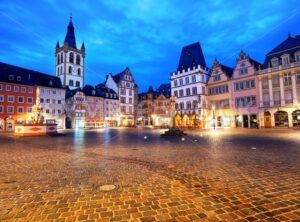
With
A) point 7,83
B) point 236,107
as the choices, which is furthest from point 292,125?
point 7,83

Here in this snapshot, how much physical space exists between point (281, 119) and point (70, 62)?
7014 cm

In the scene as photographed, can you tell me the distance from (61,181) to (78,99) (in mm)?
56403

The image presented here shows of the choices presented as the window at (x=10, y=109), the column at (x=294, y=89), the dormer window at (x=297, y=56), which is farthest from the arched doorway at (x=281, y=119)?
the window at (x=10, y=109)

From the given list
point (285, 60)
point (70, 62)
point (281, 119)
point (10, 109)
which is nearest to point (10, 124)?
point (10, 109)

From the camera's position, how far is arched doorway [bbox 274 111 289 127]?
34.2 meters

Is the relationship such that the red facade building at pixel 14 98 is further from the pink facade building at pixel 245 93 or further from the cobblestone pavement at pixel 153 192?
the pink facade building at pixel 245 93

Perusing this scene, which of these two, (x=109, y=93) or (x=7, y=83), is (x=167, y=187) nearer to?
(x=7, y=83)

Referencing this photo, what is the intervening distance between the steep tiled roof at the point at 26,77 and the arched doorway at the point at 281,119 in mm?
56198

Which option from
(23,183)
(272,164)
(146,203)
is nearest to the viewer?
(146,203)

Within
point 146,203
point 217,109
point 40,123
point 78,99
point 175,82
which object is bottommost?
point 146,203

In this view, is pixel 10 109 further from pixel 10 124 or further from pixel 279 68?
pixel 279 68

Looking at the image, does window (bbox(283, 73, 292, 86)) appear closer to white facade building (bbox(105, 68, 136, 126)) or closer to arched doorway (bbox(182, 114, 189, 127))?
arched doorway (bbox(182, 114, 189, 127))

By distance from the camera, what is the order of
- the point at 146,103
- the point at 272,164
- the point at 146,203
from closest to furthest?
the point at 146,203, the point at 272,164, the point at 146,103

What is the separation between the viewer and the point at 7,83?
4481 cm
